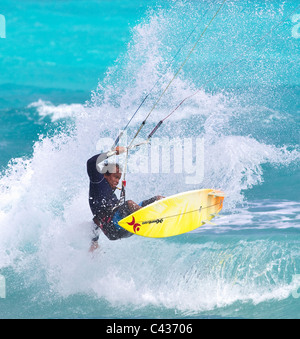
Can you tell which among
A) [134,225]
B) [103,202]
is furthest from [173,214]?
[103,202]

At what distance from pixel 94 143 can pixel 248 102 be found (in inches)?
304

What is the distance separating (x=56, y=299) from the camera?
5.44 m

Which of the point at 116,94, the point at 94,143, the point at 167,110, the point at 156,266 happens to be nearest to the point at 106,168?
the point at 156,266

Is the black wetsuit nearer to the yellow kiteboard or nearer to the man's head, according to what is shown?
the man's head

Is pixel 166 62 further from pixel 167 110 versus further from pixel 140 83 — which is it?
pixel 167 110

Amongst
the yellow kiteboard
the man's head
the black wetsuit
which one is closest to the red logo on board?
the yellow kiteboard

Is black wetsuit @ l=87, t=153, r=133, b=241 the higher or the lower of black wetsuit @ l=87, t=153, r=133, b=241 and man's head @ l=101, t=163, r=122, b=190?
the lower

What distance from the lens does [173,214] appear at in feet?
16.6

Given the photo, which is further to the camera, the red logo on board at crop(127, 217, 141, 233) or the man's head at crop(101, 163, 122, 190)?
the man's head at crop(101, 163, 122, 190)

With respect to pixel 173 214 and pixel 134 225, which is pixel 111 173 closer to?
pixel 134 225

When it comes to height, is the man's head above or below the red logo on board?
above

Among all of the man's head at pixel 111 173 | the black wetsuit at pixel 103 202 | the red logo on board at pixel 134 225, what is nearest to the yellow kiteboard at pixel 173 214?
the red logo on board at pixel 134 225

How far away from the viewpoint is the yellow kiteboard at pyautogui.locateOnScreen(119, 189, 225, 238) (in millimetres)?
4840

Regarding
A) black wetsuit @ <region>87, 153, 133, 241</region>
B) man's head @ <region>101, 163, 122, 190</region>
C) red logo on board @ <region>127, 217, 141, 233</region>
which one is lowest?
red logo on board @ <region>127, 217, 141, 233</region>
